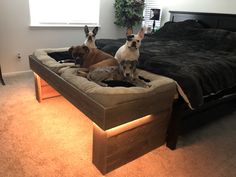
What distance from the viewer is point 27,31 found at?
3.58 metres

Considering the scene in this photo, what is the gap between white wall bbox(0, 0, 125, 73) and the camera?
334cm

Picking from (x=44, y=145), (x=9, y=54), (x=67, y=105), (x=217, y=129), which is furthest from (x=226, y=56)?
(x=9, y=54)

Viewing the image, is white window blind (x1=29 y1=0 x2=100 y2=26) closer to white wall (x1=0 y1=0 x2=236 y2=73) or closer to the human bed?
white wall (x1=0 y1=0 x2=236 y2=73)

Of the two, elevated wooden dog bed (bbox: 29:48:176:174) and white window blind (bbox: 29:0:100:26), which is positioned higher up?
white window blind (bbox: 29:0:100:26)

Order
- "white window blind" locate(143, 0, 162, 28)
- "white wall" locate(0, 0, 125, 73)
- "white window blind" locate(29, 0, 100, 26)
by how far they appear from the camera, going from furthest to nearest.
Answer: "white window blind" locate(143, 0, 162, 28) → "white window blind" locate(29, 0, 100, 26) → "white wall" locate(0, 0, 125, 73)

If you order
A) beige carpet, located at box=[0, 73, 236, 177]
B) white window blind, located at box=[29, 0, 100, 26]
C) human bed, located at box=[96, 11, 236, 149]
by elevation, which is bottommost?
beige carpet, located at box=[0, 73, 236, 177]

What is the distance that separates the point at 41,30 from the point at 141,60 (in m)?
2.29

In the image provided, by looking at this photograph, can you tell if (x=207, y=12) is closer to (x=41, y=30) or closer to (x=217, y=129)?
(x=217, y=129)

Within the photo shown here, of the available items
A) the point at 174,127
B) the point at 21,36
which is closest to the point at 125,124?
the point at 174,127

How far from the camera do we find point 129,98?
1497 mm

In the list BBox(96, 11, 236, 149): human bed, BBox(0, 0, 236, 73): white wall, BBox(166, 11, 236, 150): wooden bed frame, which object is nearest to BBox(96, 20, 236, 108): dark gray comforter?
BBox(96, 11, 236, 149): human bed

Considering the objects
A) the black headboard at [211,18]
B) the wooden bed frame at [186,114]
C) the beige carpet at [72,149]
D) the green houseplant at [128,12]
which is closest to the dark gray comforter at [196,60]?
the wooden bed frame at [186,114]

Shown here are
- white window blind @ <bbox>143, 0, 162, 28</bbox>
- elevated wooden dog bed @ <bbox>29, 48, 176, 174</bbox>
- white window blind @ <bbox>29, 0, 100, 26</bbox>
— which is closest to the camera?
elevated wooden dog bed @ <bbox>29, 48, 176, 174</bbox>

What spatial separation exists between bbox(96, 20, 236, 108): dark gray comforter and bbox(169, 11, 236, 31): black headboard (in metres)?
0.32
